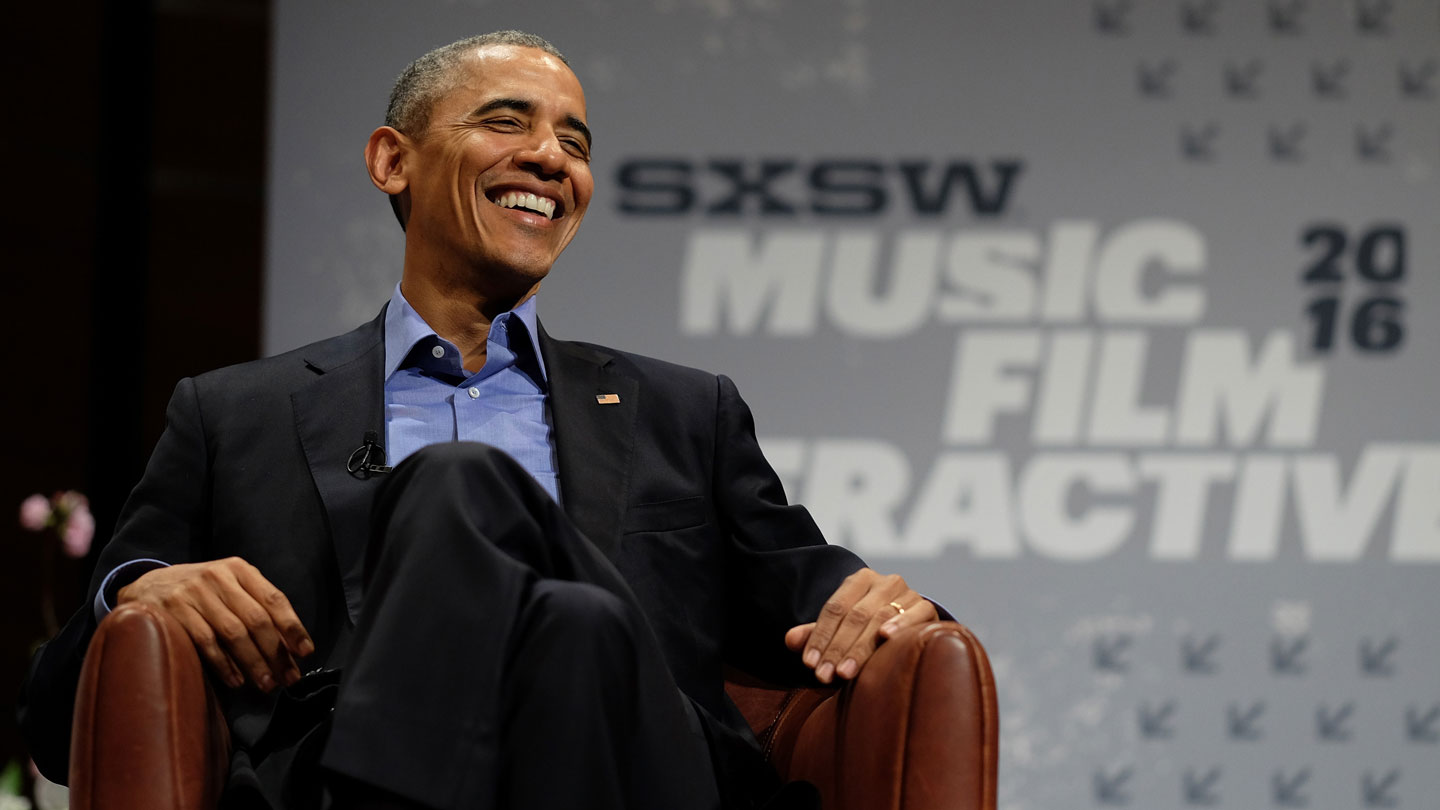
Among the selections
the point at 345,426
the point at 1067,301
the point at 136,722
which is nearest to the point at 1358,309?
the point at 1067,301

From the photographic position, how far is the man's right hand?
4.70ft

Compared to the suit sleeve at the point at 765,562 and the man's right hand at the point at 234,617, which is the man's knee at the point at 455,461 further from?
the suit sleeve at the point at 765,562

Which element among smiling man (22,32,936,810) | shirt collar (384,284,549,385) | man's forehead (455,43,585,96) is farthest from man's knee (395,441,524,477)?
man's forehead (455,43,585,96)

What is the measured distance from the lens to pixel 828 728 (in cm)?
163

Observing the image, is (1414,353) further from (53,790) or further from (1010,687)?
(53,790)

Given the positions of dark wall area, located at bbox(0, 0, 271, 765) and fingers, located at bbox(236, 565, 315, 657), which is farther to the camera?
dark wall area, located at bbox(0, 0, 271, 765)

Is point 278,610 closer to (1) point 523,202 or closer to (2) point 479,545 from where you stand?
(2) point 479,545

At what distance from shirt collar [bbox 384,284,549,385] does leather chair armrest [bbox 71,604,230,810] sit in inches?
23.6

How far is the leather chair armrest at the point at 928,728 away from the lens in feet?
4.74

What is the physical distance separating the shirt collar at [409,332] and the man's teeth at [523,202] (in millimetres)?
132

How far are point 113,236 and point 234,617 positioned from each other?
8.89 feet

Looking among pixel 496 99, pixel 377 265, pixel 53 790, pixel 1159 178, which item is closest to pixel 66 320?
pixel 377 265

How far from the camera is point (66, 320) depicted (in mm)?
3666

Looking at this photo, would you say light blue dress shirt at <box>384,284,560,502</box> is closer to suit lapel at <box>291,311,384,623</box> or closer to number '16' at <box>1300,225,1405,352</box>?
suit lapel at <box>291,311,384,623</box>
